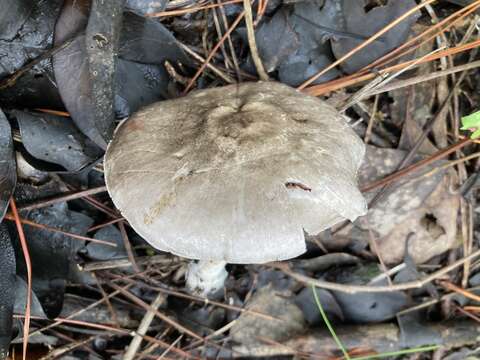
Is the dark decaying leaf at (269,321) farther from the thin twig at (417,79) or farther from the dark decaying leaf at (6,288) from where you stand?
the thin twig at (417,79)

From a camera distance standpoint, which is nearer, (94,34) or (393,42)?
(94,34)

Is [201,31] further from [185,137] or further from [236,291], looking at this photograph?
[236,291]

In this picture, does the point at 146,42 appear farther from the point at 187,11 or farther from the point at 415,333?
the point at 415,333

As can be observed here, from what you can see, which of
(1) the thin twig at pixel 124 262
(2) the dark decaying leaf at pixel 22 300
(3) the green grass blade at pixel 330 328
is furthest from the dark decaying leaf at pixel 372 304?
(2) the dark decaying leaf at pixel 22 300

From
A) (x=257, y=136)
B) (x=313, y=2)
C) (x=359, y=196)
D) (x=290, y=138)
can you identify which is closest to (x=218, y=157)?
(x=257, y=136)

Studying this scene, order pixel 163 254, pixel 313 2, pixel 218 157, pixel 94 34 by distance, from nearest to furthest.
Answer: pixel 218 157, pixel 94 34, pixel 313 2, pixel 163 254

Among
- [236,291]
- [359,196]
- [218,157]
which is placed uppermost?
[218,157]

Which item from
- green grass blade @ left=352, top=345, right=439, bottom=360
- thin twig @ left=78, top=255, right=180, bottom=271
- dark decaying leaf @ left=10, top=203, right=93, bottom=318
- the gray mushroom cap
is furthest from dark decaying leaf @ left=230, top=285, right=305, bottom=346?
the gray mushroom cap
